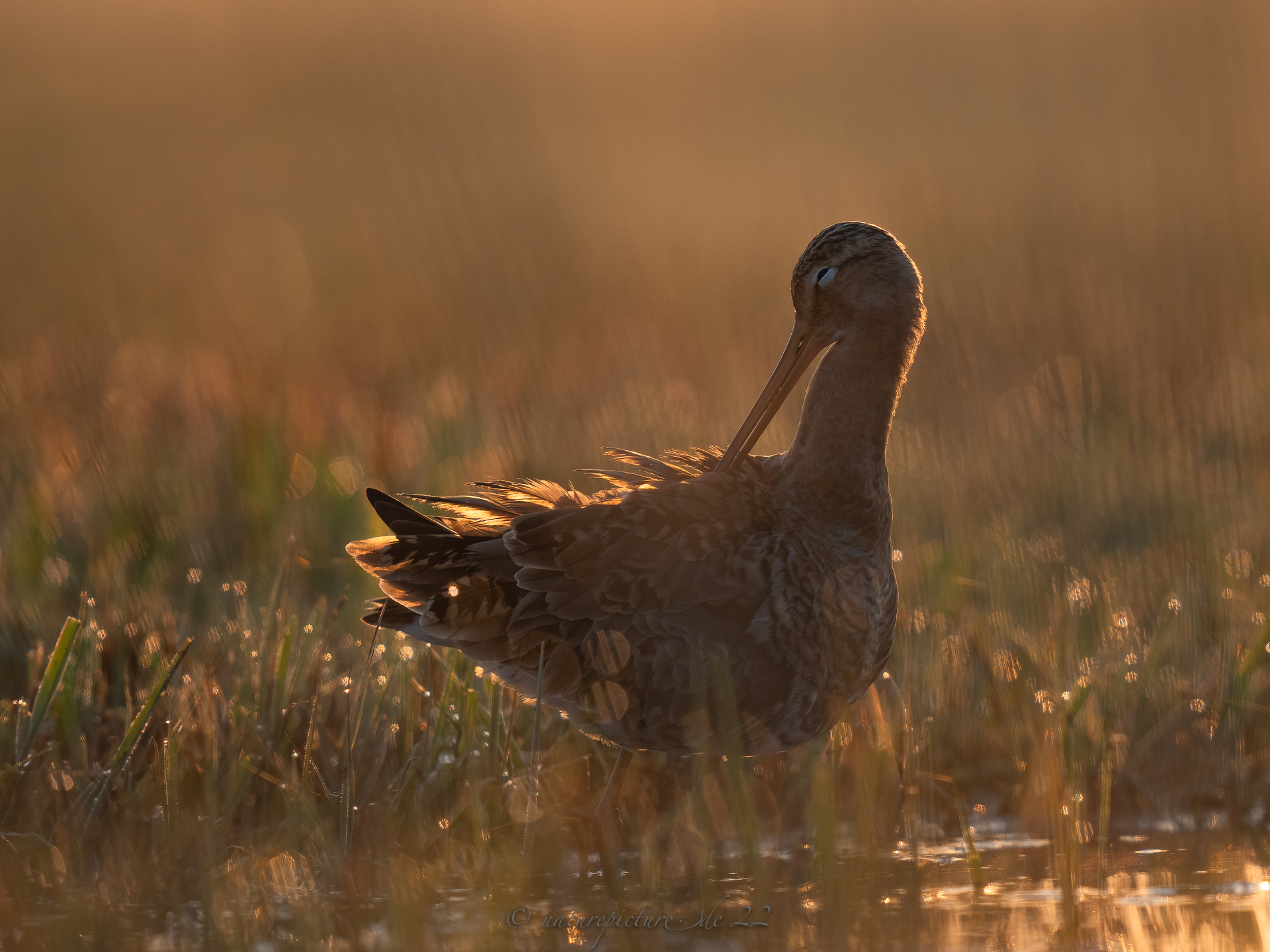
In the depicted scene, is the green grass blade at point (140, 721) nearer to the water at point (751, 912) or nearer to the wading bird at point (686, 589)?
the water at point (751, 912)

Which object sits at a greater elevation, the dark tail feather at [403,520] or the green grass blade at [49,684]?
the dark tail feather at [403,520]

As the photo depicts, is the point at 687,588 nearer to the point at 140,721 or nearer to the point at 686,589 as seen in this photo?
the point at 686,589

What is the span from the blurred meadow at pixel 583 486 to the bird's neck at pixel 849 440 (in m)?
0.76

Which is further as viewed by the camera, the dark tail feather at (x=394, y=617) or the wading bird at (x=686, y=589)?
the dark tail feather at (x=394, y=617)

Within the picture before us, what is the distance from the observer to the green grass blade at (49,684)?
177 inches

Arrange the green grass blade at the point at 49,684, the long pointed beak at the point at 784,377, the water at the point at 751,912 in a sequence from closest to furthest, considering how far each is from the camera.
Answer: the water at the point at 751,912 → the green grass blade at the point at 49,684 → the long pointed beak at the point at 784,377

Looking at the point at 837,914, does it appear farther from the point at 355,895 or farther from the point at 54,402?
the point at 54,402

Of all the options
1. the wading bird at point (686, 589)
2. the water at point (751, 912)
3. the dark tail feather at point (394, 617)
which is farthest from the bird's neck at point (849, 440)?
the dark tail feather at point (394, 617)

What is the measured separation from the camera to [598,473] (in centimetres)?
501

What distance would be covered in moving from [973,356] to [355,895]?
7.00 metres

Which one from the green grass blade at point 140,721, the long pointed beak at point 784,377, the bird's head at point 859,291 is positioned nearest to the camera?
the green grass blade at point 140,721

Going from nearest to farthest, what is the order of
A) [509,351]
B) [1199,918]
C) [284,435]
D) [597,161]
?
[1199,918]
[284,435]
[509,351]
[597,161]

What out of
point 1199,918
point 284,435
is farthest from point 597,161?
point 1199,918

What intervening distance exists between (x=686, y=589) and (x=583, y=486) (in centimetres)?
337
